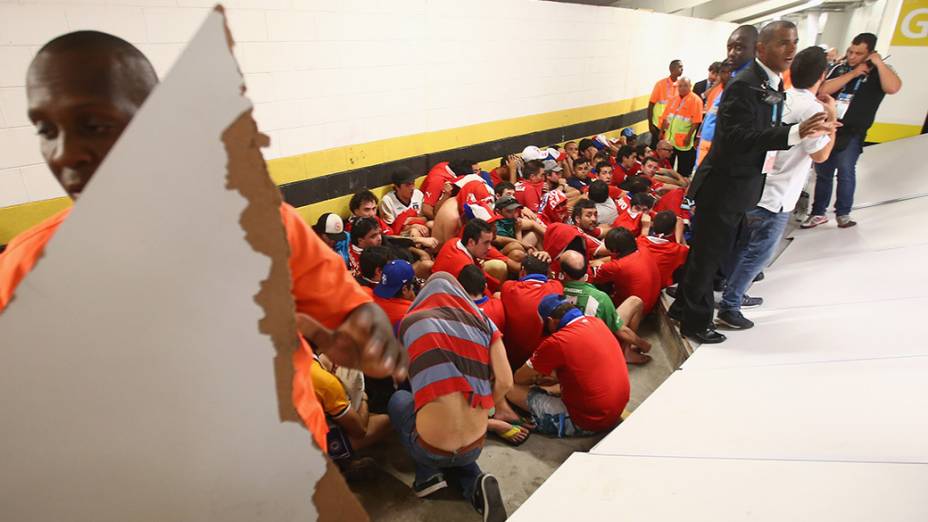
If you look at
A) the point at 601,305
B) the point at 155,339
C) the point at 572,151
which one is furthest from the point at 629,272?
the point at 572,151

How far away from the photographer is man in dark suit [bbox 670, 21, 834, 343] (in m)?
2.31

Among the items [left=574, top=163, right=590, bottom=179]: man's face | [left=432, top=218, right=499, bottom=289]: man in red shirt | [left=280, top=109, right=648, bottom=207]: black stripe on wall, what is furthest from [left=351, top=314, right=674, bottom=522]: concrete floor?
[left=574, top=163, right=590, bottom=179]: man's face

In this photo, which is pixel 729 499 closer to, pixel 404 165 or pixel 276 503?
pixel 276 503

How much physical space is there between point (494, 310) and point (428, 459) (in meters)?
0.97

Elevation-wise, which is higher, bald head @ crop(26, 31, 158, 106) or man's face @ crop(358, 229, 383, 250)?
bald head @ crop(26, 31, 158, 106)

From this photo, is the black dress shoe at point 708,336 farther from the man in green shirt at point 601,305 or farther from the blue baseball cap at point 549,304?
the blue baseball cap at point 549,304

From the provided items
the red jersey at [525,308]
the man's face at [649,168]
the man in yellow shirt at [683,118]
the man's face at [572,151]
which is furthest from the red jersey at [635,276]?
the man in yellow shirt at [683,118]

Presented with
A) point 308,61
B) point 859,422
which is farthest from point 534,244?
point 859,422

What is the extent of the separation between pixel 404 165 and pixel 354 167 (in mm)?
623

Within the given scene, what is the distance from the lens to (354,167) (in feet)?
14.5

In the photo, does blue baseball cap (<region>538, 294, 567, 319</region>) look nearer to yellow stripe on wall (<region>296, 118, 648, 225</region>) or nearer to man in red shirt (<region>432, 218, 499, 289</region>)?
man in red shirt (<region>432, 218, 499, 289</region>)

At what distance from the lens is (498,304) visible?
2871 millimetres

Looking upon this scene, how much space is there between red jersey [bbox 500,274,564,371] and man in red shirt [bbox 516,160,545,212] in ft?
6.45

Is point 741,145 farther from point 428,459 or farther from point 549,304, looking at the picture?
point 428,459
